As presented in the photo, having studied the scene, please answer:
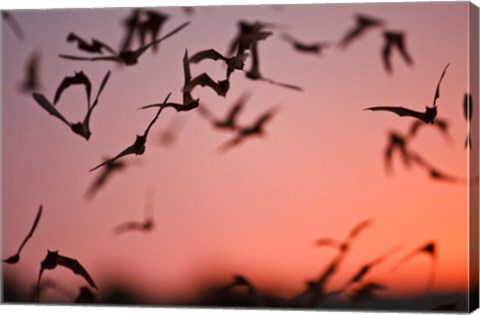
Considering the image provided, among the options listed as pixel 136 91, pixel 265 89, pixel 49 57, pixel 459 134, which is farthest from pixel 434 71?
pixel 49 57

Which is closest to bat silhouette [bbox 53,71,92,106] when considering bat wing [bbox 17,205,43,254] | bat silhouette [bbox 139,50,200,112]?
bat silhouette [bbox 139,50,200,112]

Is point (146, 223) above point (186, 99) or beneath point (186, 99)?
beneath

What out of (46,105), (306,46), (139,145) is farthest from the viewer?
(46,105)

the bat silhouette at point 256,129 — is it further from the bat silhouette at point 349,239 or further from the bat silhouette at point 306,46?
the bat silhouette at point 349,239

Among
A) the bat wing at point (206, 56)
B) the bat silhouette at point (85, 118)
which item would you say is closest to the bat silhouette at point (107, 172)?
the bat silhouette at point (85, 118)

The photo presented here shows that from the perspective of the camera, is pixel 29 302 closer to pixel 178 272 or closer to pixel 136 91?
pixel 178 272

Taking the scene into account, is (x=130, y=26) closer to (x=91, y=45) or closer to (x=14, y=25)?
(x=91, y=45)

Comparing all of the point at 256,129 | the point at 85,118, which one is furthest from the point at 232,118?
the point at 85,118
